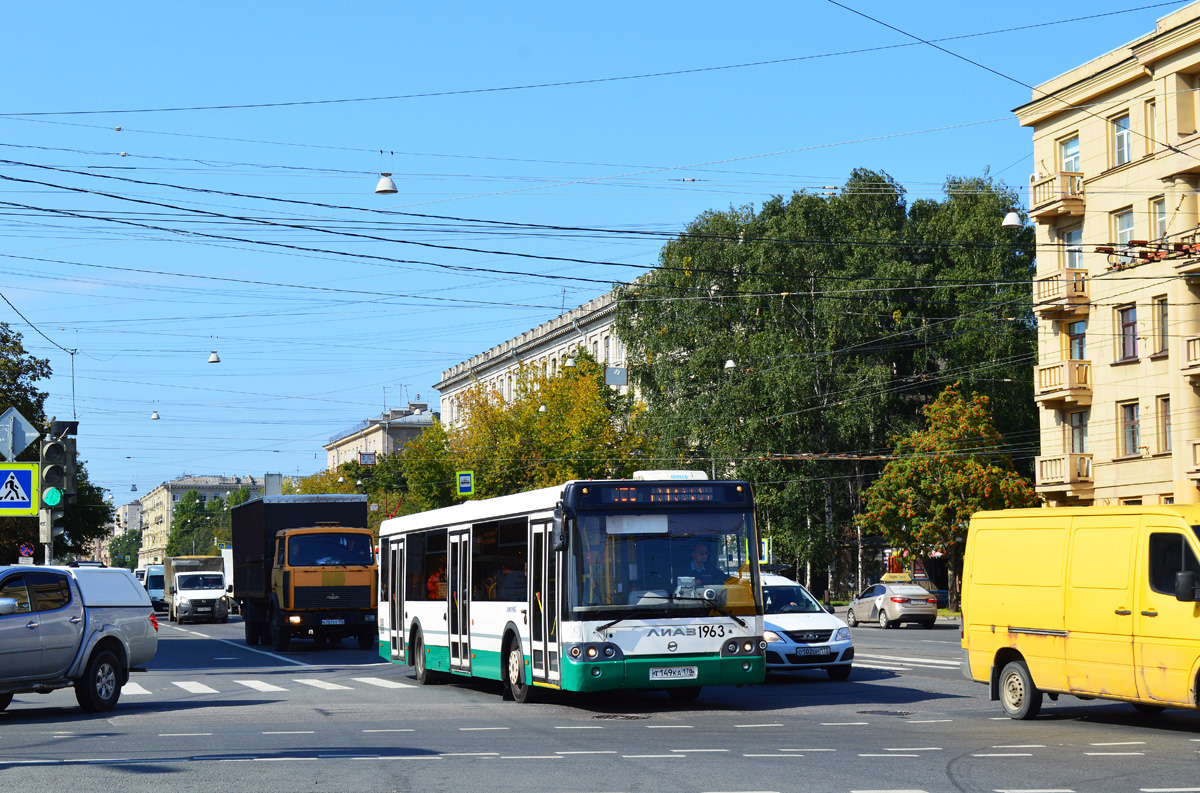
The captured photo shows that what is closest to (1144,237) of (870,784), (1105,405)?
(1105,405)

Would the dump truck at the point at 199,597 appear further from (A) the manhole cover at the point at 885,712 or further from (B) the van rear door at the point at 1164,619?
(B) the van rear door at the point at 1164,619

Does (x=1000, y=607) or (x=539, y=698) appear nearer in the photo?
(x=1000, y=607)

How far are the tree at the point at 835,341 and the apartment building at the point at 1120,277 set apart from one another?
9.91 meters

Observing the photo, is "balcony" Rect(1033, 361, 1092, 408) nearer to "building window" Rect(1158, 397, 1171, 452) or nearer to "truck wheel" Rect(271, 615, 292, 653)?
"building window" Rect(1158, 397, 1171, 452)

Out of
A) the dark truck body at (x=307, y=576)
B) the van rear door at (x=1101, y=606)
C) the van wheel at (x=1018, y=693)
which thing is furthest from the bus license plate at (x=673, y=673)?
the dark truck body at (x=307, y=576)

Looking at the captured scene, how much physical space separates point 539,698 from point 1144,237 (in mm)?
29603

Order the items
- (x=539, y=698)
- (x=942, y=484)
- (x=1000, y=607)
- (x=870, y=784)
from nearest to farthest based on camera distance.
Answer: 1. (x=870, y=784)
2. (x=1000, y=607)
3. (x=539, y=698)
4. (x=942, y=484)

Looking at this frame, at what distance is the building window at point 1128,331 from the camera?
43.8m

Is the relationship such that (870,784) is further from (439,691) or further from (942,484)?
(942,484)

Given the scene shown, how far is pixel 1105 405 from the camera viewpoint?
4509 cm

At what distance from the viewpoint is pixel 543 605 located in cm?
1720

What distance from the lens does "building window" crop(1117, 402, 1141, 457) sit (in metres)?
43.7

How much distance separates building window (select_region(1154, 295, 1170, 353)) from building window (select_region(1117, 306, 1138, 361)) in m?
1.06

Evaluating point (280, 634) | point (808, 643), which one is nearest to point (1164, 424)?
point (808, 643)
